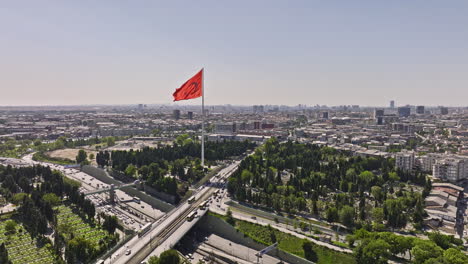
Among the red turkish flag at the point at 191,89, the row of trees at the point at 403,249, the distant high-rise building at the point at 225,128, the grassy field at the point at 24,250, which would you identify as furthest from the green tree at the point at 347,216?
the distant high-rise building at the point at 225,128

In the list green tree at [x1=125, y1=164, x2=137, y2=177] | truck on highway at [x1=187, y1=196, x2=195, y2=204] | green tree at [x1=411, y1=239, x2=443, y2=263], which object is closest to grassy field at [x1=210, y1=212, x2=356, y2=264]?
green tree at [x1=411, y1=239, x2=443, y2=263]

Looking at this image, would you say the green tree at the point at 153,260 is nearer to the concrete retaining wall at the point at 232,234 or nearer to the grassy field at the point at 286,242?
the concrete retaining wall at the point at 232,234

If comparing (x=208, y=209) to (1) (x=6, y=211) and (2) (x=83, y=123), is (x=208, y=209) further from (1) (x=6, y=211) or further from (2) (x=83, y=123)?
(2) (x=83, y=123)

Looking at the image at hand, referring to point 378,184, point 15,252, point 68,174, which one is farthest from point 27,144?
point 378,184

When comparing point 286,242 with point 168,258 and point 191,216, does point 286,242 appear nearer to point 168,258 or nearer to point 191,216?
point 191,216

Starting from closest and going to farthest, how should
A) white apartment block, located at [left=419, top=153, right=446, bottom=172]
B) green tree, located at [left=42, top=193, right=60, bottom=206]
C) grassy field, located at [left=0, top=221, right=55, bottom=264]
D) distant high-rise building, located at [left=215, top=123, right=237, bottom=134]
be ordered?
grassy field, located at [left=0, top=221, right=55, bottom=264] → green tree, located at [left=42, top=193, right=60, bottom=206] → white apartment block, located at [left=419, top=153, right=446, bottom=172] → distant high-rise building, located at [left=215, top=123, right=237, bottom=134]

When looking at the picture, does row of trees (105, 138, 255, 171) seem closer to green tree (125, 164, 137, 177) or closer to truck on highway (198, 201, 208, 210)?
green tree (125, 164, 137, 177)

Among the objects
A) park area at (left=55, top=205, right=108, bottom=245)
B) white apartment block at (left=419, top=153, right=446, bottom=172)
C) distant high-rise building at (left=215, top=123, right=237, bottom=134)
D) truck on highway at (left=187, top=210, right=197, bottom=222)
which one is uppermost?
distant high-rise building at (left=215, top=123, right=237, bottom=134)
